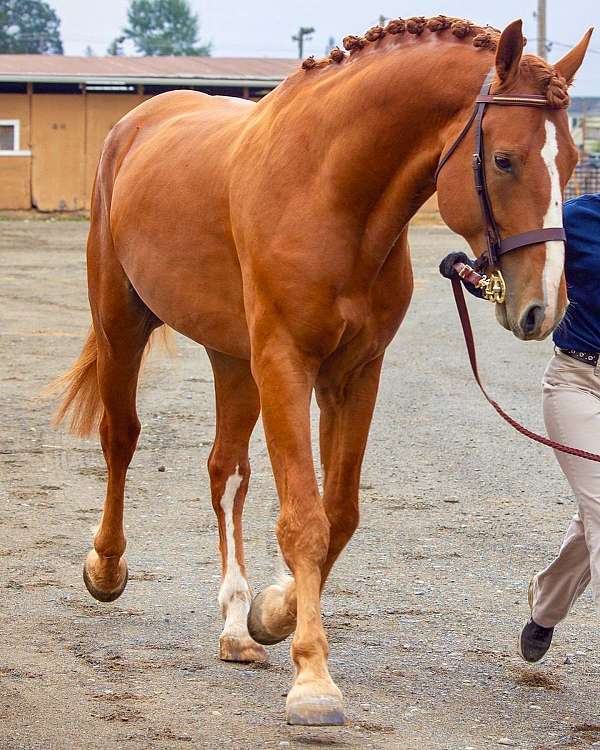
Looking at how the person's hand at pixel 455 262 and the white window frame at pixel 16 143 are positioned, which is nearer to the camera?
the person's hand at pixel 455 262

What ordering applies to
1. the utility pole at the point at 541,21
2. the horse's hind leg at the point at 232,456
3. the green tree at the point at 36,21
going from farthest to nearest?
the green tree at the point at 36,21 < the utility pole at the point at 541,21 < the horse's hind leg at the point at 232,456

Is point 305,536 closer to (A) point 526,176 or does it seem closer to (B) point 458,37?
(A) point 526,176

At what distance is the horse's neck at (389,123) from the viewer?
12.2 ft

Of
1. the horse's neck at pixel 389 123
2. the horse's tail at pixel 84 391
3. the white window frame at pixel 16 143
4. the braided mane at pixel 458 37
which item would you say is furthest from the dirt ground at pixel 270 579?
the white window frame at pixel 16 143

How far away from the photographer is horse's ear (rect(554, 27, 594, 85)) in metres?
3.70

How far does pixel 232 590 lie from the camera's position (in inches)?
190

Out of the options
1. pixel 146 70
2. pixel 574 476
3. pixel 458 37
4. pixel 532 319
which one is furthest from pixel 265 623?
→ pixel 146 70

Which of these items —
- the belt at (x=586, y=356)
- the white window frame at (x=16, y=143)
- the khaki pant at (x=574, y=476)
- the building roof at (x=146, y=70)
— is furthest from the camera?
the building roof at (x=146, y=70)

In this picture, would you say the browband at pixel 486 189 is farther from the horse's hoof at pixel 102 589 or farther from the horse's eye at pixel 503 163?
the horse's hoof at pixel 102 589

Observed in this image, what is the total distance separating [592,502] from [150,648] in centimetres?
169

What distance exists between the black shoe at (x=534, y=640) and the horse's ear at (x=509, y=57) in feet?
6.26

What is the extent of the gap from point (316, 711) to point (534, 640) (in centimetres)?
112

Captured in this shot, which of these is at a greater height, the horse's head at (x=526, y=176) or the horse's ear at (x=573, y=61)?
the horse's ear at (x=573, y=61)

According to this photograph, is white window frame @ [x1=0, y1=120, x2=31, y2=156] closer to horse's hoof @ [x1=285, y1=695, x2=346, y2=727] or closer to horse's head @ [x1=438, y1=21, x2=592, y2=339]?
horse's head @ [x1=438, y1=21, x2=592, y2=339]
